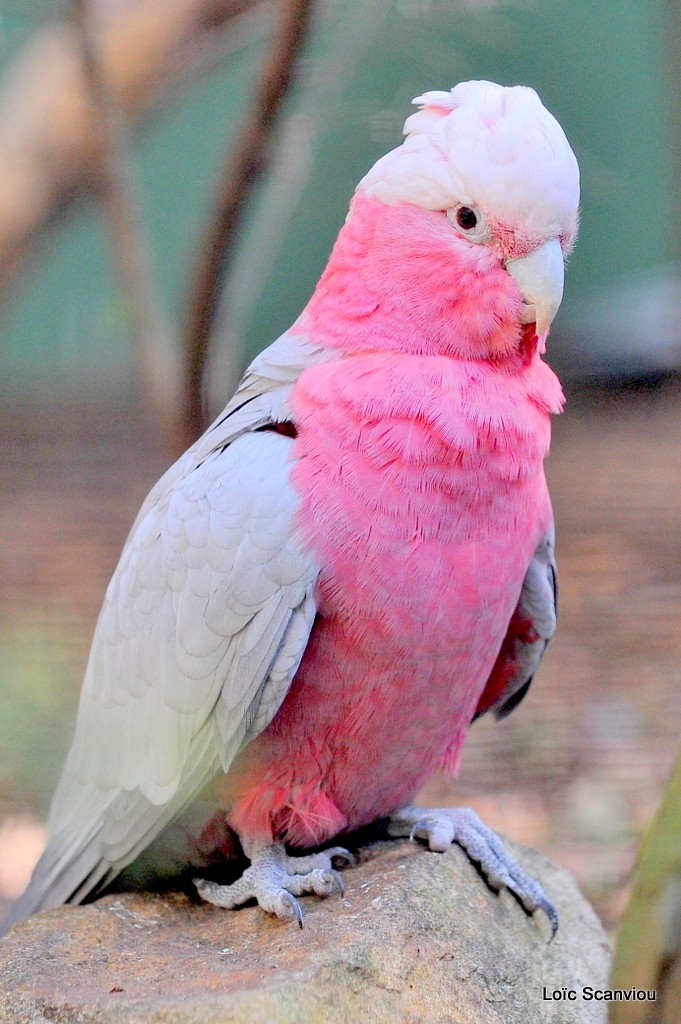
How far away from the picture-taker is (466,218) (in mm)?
1982

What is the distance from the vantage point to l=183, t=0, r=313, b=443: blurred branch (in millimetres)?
2729

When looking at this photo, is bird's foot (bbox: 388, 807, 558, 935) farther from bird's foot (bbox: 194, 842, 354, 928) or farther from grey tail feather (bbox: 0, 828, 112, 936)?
grey tail feather (bbox: 0, 828, 112, 936)

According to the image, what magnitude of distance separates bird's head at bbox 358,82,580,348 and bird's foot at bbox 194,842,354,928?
125 centimetres

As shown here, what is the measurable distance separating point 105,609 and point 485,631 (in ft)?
2.90

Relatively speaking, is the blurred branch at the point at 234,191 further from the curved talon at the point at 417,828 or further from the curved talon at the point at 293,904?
the curved talon at the point at 293,904

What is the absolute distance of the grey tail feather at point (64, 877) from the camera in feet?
7.64

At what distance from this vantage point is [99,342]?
6.78 meters

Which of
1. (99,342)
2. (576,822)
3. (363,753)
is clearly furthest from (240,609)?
(99,342)

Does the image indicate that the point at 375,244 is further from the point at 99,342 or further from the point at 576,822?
the point at 99,342

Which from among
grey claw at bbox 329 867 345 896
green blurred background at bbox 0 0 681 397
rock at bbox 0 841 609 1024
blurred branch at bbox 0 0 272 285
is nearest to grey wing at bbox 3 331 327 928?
rock at bbox 0 841 609 1024

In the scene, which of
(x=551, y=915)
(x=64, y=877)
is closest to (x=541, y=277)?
(x=551, y=915)

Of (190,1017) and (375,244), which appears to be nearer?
(190,1017)

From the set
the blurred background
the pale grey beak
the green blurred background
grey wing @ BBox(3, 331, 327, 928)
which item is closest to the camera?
the pale grey beak

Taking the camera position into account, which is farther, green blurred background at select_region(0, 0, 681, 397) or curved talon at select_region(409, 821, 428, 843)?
green blurred background at select_region(0, 0, 681, 397)
